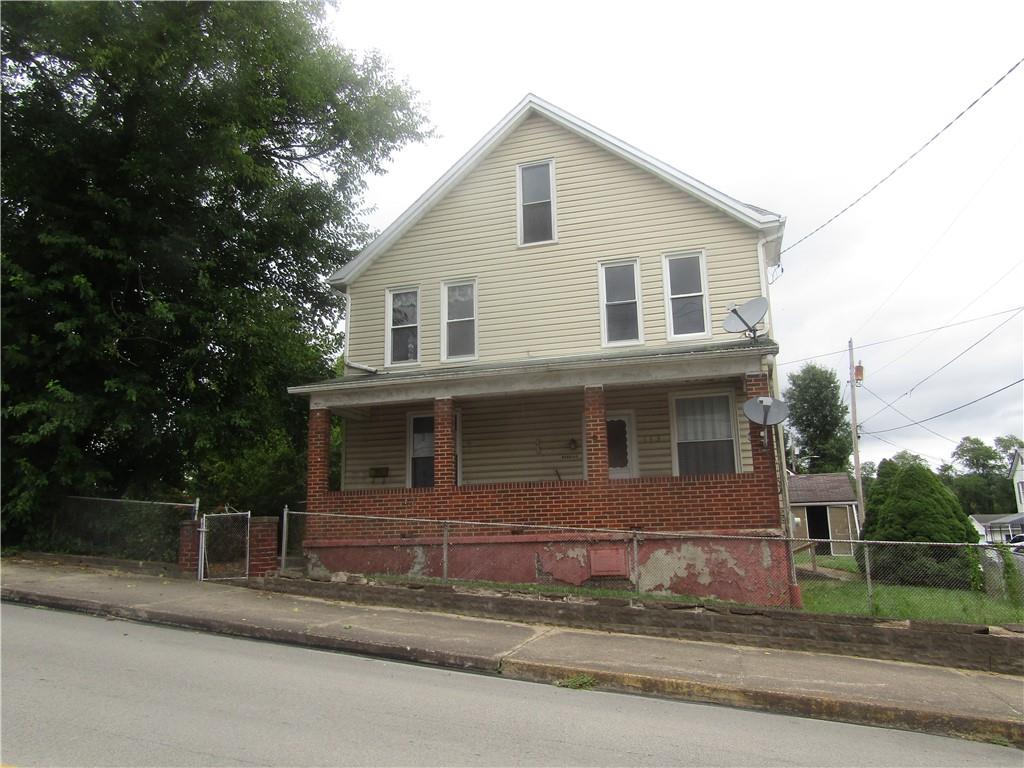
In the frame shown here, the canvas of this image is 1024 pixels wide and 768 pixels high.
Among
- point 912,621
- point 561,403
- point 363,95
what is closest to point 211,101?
point 363,95

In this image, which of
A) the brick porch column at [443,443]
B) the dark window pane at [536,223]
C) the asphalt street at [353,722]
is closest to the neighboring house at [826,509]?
the dark window pane at [536,223]

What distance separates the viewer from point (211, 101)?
43.1 feet

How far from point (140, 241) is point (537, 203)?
Result: 25.6 ft

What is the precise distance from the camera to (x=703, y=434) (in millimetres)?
12797

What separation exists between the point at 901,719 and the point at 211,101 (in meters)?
14.1

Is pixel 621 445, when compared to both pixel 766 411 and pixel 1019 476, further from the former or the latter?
pixel 1019 476

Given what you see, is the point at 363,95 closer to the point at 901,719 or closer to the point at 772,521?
the point at 772,521

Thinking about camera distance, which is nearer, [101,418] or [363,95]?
[101,418]

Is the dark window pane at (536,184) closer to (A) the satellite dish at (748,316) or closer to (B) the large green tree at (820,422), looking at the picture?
(A) the satellite dish at (748,316)

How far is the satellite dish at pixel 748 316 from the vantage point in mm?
11172

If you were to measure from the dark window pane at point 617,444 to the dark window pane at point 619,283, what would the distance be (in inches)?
95.1

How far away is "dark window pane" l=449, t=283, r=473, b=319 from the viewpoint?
14.6 meters

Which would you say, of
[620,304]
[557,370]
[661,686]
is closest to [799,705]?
[661,686]

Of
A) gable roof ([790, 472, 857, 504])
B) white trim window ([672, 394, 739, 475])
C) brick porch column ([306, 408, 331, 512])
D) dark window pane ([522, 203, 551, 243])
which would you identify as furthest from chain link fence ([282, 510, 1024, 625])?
gable roof ([790, 472, 857, 504])
